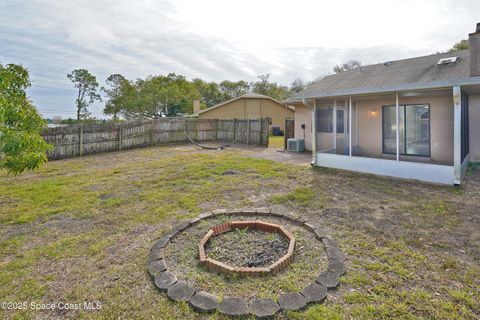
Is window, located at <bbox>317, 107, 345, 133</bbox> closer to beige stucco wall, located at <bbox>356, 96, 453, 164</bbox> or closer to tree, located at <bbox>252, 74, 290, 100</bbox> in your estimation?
beige stucco wall, located at <bbox>356, 96, 453, 164</bbox>

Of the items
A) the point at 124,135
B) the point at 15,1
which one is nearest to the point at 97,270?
the point at 15,1

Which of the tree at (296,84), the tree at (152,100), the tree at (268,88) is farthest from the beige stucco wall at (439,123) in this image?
the tree at (296,84)

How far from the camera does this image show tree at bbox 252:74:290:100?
37.4 m

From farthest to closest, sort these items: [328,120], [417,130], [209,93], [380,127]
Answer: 1. [209,93]
2. [328,120]
3. [380,127]
4. [417,130]

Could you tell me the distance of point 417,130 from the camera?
7887 mm

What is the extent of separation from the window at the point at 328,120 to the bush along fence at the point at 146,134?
4.01m

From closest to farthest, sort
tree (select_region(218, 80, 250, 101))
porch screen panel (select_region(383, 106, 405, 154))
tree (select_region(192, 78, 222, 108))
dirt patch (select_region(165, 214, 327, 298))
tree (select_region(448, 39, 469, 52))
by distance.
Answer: dirt patch (select_region(165, 214, 327, 298)) < porch screen panel (select_region(383, 106, 405, 154)) < tree (select_region(448, 39, 469, 52)) < tree (select_region(218, 80, 250, 101)) < tree (select_region(192, 78, 222, 108))

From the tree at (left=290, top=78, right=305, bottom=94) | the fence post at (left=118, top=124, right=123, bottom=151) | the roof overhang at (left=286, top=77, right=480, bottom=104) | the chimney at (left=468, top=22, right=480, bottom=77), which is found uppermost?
the tree at (left=290, top=78, right=305, bottom=94)

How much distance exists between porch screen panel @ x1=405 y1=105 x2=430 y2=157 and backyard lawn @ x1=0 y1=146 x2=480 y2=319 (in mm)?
1442

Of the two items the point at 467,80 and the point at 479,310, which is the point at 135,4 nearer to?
the point at 467,80

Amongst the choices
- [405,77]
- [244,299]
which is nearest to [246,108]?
[405,77]

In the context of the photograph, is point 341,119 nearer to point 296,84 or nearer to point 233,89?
point 296,84

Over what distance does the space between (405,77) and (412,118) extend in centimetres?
129

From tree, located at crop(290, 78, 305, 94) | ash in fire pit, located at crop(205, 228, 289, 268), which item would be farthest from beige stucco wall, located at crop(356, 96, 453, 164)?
tree, located at crop(290, 78, 305, 94)
